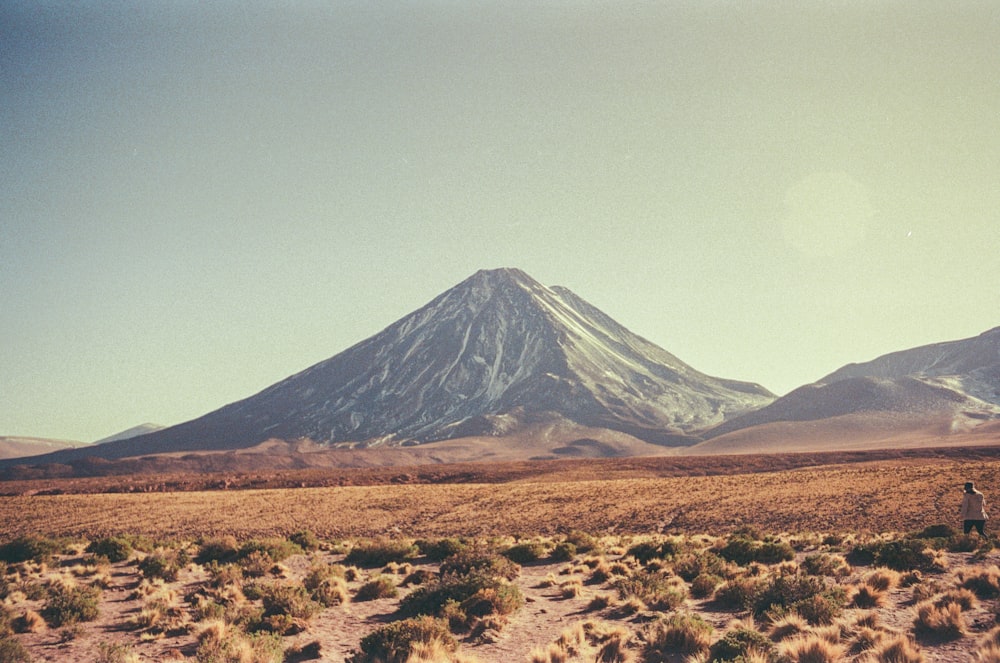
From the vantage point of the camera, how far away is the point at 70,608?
1525 centimetres

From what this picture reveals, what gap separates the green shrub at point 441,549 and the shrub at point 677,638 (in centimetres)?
1244

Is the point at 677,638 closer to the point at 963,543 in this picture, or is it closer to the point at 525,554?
the point at 525,554

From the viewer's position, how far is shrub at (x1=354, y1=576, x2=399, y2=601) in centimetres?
1747

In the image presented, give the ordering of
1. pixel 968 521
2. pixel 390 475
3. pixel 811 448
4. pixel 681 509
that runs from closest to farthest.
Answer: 1. pixel 968 521
2. pixel 681 509
3. pixel 390 475
4. pixel 811 448

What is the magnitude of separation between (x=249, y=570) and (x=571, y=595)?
1030 cm

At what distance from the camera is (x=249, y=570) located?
20.5m

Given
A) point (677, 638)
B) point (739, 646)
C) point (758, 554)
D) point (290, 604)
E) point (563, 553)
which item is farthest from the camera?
point (563, 553)

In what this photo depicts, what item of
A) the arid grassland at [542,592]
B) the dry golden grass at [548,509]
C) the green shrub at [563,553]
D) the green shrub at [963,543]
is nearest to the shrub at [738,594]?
the arid grassland at [542,592]

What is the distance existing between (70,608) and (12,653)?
4185 mm

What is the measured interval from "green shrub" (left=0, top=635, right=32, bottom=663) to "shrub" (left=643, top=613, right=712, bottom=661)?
10986 millimetres

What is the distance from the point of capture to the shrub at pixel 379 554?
23203 mm

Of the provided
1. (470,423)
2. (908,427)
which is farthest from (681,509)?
(470,423)

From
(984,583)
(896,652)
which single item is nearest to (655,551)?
(984,583)

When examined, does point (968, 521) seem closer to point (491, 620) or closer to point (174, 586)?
point (491, 620)
